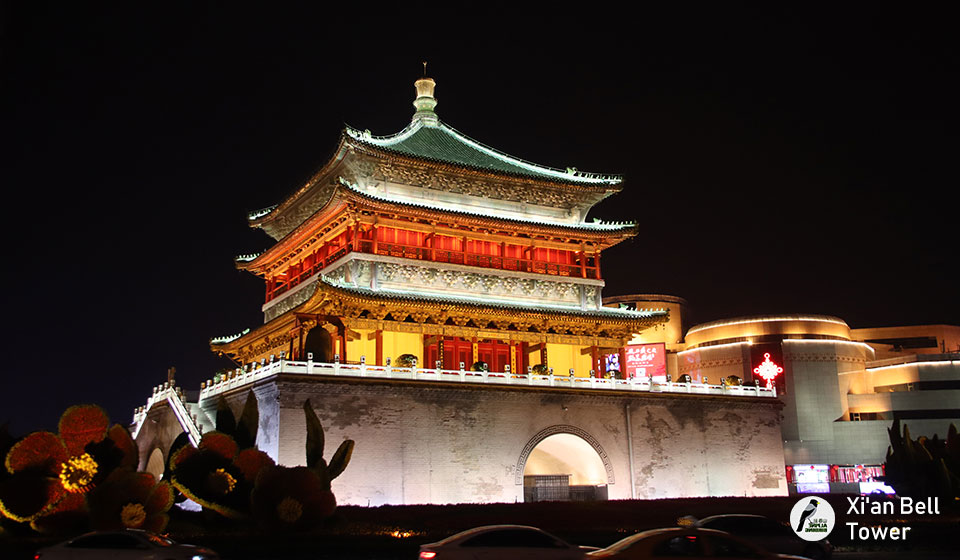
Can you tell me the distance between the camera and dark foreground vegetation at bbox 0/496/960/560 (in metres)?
19.9

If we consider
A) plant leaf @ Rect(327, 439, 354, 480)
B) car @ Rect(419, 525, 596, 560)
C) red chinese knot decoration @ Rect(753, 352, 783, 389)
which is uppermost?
red chinese knot decoration @ Rect(753, 352, 783, 389)

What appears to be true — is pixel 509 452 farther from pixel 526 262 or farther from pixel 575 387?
pixel 526 262

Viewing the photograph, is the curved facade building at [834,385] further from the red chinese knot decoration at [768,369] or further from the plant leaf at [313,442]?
the plant leaf at [313,442]

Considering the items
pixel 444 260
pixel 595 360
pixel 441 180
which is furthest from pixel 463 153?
pixel 595 360

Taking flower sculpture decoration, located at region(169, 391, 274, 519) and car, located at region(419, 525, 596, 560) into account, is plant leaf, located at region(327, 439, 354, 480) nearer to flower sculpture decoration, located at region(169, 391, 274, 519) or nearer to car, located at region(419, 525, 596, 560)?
flower sculpture decoration, located at region(169, 391, 274, 519)

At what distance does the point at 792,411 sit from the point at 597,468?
22277 mm

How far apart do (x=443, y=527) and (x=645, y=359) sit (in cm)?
2126

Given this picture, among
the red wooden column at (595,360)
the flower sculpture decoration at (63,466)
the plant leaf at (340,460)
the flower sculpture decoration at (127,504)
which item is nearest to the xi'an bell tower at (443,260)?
the red wooden column at (595,360)

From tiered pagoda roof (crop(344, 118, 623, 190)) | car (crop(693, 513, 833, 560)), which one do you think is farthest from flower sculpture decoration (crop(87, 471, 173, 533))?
tiered pagoda roof (crop(344, 118, 623, 190))

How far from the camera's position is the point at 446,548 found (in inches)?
555

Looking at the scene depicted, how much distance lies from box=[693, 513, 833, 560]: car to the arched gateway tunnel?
13181 millimetres

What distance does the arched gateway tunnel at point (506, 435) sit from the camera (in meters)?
28.6

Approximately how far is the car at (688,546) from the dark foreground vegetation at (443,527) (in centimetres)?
773

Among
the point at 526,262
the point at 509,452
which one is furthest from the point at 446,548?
the point at 526,262
